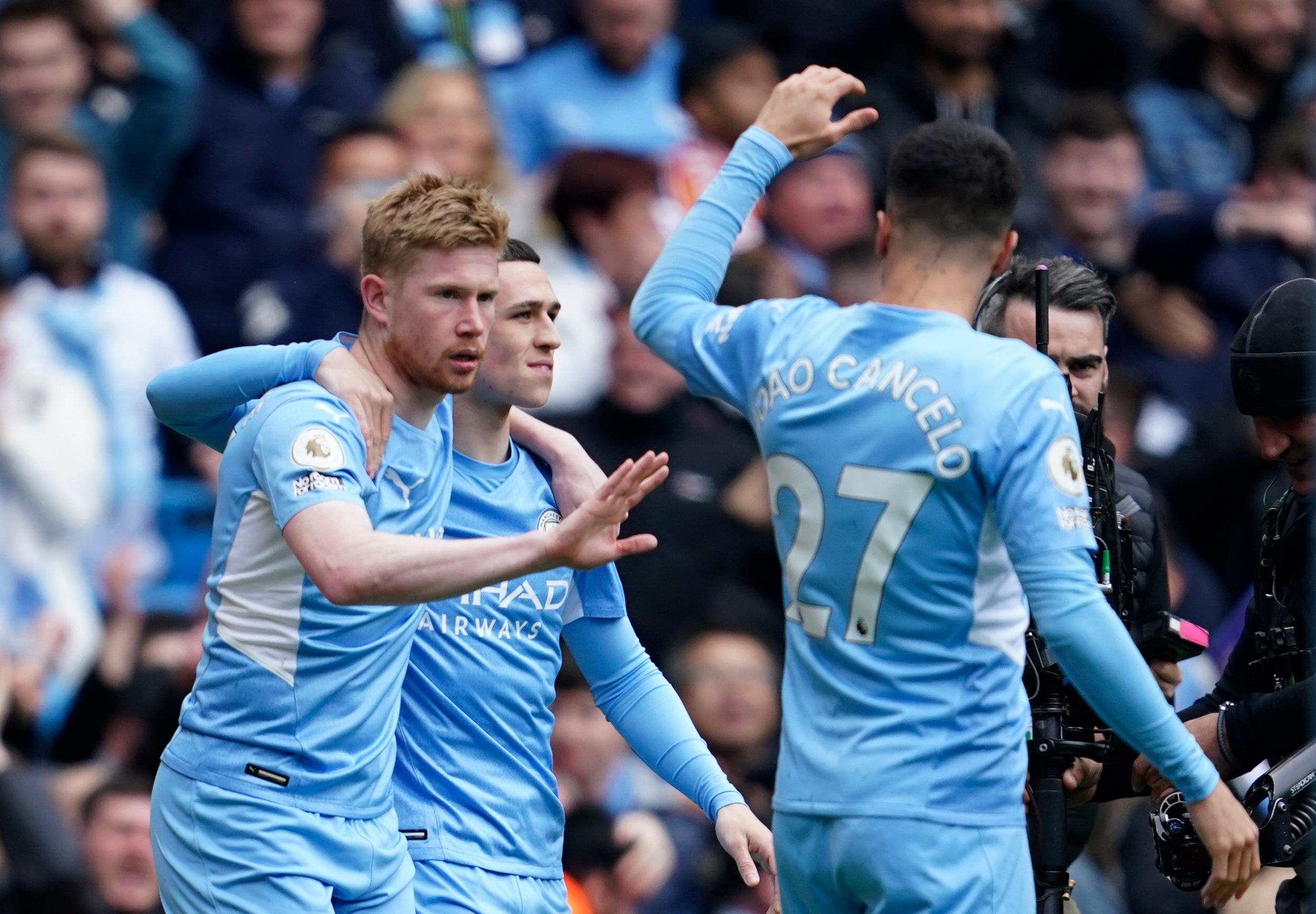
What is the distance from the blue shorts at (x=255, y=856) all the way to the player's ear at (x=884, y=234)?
1626 millimetres

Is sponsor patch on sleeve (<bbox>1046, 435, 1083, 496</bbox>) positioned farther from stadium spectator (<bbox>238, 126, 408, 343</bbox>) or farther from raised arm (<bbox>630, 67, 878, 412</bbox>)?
stadium spectator (<bbox>238, 126, 408, 343</bbox>)

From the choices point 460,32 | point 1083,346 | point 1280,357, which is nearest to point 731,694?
point 1083,346

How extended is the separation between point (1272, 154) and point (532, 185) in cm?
382

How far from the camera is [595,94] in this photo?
9.40 metres

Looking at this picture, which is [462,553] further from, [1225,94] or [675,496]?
[1225,94]

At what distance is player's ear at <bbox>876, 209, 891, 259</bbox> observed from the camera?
12.9ft

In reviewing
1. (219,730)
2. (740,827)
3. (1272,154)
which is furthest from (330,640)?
(1272,154)

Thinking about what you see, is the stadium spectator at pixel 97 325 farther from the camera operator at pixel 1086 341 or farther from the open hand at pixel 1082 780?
the open hand at pixel 1082 780

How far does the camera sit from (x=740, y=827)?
462cm

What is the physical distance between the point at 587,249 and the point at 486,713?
4.48m

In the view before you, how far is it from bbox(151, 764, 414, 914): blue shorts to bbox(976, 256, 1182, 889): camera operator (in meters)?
1.92

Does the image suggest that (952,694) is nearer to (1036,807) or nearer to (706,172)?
(1036,807)

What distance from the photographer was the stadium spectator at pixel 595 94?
9.26 metres

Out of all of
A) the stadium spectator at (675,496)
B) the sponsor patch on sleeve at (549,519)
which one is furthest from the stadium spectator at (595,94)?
the sponsor patch on sleeve at (549,519)
